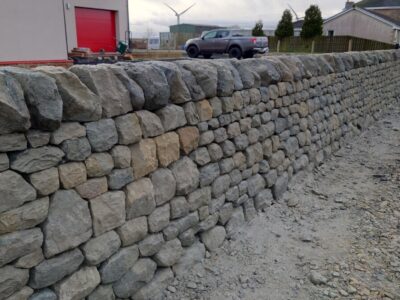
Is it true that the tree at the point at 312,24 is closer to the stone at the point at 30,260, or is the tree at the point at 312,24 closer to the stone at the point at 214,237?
the stone at the point at 214,237

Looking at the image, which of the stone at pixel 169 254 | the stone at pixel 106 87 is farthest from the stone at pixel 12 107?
the stone at pixel 169 254

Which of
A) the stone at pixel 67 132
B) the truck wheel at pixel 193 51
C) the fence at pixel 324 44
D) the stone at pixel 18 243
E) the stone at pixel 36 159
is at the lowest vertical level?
the stone at pixel 18 243

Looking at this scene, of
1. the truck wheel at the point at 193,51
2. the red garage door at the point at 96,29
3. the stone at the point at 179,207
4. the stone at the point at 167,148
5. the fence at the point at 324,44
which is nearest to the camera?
the stone at the point at 167,148

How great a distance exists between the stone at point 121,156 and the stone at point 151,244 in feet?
1.99

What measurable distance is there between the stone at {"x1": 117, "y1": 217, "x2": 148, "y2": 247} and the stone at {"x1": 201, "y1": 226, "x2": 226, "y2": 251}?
0.87 metres

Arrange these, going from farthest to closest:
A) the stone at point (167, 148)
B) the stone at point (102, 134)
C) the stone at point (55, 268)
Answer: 1. the stone at point (167, 148)
2. the stone at point (102, 134)
3. the stone at point (55, 268)

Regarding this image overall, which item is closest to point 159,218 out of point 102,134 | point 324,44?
point 102,134

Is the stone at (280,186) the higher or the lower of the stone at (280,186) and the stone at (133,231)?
the lower

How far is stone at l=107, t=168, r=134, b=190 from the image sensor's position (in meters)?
2.47

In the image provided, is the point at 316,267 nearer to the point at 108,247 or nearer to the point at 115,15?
the point at 108,247

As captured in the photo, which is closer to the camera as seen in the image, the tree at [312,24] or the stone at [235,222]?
the stone at [235,222]

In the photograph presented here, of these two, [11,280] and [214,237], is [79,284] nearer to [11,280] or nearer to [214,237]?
[11,280]

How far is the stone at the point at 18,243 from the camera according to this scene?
1890mm

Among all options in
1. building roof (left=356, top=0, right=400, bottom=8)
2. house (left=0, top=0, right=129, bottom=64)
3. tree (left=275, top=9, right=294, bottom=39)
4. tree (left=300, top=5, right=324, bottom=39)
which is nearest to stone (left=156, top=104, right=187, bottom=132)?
house (left=0, top=0, right=129, bottom=64)
